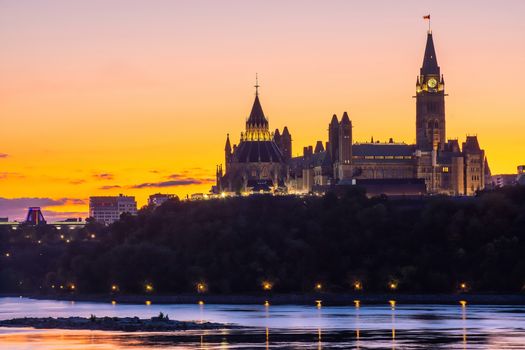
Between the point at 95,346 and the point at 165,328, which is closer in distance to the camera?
the point at 95,346

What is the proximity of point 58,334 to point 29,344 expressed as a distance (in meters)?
15.1

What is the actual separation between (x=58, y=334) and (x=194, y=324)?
1725cm

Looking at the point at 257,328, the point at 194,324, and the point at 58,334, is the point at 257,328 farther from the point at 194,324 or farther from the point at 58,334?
the point at 58,334

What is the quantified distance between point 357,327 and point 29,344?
132 ft

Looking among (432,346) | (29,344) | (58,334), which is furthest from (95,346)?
(432,346)

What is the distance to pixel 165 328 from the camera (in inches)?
7628

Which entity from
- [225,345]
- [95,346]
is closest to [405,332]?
[225,345]

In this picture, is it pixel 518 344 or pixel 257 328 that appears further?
pixel 257 328

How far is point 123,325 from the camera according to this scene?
197 metres

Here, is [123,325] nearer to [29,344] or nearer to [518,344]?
[29,344]

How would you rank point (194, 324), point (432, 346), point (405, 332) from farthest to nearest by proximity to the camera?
point (194, 324) → point (405, 332) → point (432, 346)

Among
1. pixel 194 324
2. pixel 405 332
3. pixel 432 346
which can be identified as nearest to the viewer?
pixel 432 346

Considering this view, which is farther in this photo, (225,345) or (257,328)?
(257,328)

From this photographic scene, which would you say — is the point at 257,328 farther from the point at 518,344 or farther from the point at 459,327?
the point at 518,344
